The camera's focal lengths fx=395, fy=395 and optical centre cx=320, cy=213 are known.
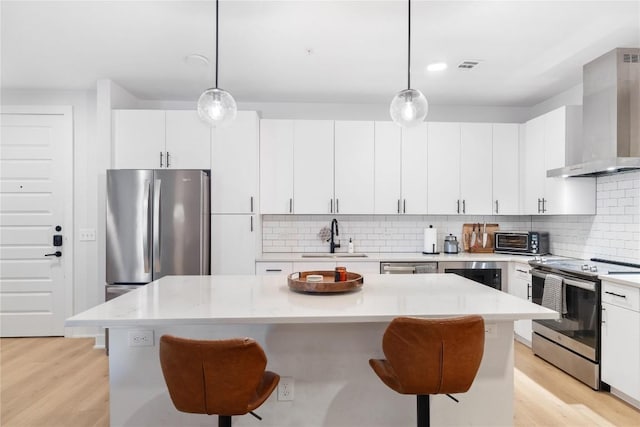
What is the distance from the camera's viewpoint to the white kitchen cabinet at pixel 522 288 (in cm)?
389

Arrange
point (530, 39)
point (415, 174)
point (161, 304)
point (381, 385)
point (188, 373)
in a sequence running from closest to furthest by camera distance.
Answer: point (188, 373) → point (161, 304) → point (381, 385) → point (530, 39) → point (415, 174)

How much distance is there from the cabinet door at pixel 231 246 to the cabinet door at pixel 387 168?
4.72 ft

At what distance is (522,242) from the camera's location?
14.4ft

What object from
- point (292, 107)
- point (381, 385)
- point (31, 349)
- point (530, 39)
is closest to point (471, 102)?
point (530, 39)

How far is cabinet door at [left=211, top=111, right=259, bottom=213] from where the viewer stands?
158 inches

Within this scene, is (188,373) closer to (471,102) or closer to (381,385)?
(381,385)

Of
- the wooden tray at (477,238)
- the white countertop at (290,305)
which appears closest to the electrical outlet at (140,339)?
the white countertop at (290,305)

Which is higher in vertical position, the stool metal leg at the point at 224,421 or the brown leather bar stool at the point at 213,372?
the brown leather bar stool at the point at 213,372

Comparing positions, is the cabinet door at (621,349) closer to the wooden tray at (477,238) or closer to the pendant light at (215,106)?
the wooden tray at (477,238)

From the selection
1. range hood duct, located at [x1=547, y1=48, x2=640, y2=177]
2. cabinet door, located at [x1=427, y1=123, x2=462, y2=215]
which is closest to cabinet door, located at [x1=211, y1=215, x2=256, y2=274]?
cabinet door, located at [x1=427, y1=123, x2=462, y2=215]

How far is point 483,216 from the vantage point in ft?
15.7

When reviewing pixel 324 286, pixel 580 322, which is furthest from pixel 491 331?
pixel 580 322

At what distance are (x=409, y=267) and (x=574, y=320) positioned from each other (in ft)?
4.83

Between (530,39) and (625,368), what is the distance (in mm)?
2457
